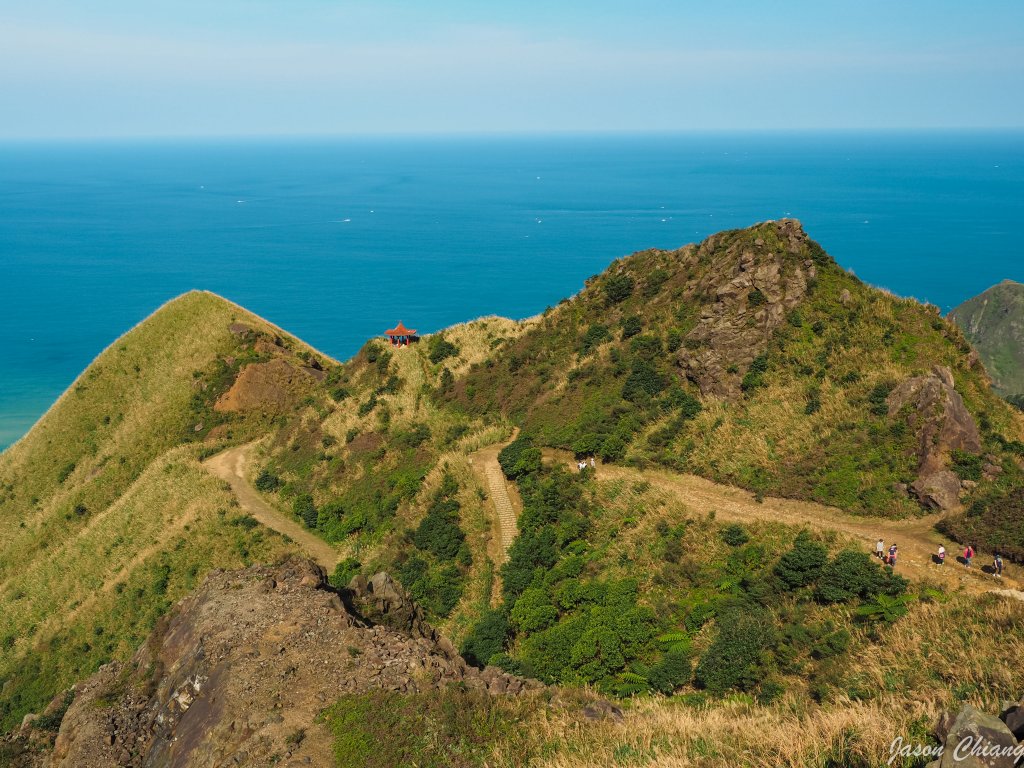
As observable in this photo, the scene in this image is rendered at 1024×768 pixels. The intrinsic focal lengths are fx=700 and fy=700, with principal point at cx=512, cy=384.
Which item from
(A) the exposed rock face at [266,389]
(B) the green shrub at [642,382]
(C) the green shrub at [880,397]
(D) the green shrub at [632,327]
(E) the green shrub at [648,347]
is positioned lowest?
(A) the exposed rock face at [266,389]

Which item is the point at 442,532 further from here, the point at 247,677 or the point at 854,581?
the point at 854,581

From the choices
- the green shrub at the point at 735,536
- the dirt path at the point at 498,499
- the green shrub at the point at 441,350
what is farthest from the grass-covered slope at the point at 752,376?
the green shrub at the point at 441,350

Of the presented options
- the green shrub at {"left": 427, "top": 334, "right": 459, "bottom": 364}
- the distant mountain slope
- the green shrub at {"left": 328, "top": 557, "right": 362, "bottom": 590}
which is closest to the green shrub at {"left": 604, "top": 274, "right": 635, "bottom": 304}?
the green shrub at {"left": 427, "top": 334, "right": 459, "bottom": 364}

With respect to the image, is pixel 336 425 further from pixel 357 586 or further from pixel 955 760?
pixel 955 760

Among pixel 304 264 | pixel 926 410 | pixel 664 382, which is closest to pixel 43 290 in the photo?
pixel 304 264

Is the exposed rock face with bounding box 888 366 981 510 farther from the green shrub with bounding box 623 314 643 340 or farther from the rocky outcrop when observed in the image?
the rocky outcrop

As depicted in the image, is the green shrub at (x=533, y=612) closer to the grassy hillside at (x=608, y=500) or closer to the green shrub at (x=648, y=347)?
the grassy hillside at (x=608, y=500)
